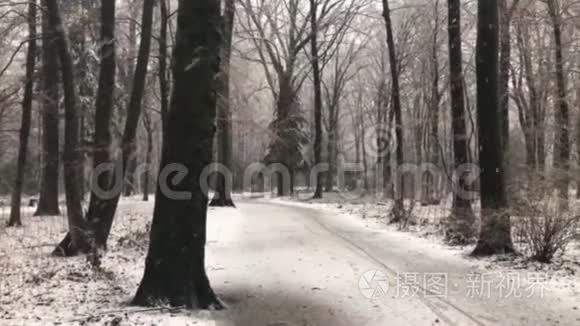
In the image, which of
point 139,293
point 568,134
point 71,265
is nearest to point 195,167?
point 139,293

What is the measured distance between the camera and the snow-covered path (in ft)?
21.0

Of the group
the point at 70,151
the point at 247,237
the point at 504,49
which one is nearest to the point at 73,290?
the point at 70,151

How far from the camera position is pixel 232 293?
7691 mm

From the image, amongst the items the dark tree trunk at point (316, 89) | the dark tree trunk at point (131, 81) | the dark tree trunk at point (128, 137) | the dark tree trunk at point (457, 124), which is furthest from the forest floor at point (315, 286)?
the dark tree trunk at point (316, 89)

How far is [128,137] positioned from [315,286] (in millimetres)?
5590

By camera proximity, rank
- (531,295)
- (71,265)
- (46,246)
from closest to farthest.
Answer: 1. (531,295)
2. (71,265)
3. (46,246)

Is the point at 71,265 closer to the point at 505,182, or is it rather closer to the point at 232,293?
the point at 232,293

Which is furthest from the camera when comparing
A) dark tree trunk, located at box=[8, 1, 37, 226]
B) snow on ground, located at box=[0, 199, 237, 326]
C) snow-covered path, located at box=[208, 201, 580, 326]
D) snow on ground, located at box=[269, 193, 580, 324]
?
dark tree trunk, located at box=[8, 1, 37, 226]

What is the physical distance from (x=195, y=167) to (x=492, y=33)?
258 inches

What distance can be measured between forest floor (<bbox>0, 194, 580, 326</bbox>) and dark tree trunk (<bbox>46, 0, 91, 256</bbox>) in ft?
1.92

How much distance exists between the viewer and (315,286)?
805 cm

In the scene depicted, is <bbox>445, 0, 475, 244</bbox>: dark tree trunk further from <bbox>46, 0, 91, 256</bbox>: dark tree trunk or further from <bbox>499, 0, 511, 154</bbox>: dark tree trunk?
<bbox>46, 0, 91, 256</bbox>: dark tree trunk

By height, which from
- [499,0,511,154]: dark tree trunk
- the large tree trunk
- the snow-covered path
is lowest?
the snow-covered path

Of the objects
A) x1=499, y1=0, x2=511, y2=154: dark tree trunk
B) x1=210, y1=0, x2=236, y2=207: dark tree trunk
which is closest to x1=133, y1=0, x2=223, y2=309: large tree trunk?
x1=210, y1=0, x2=236, y2=207: dark tree trunk
